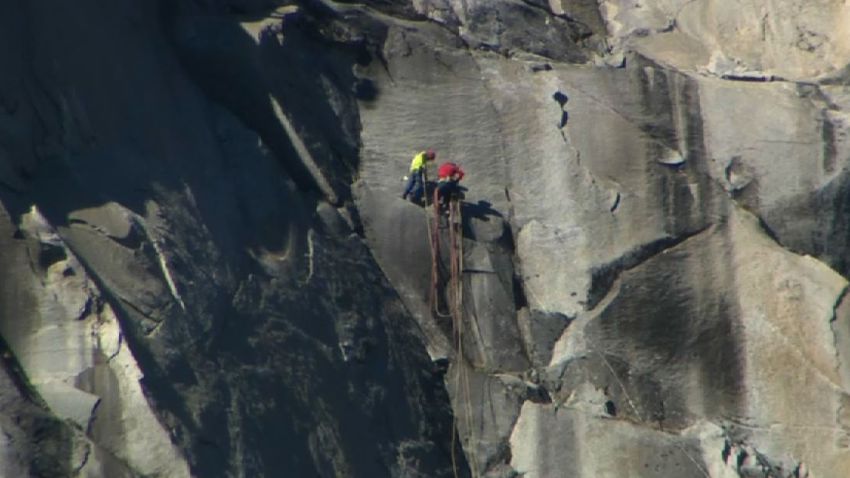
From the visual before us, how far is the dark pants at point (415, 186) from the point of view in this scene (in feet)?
61.8

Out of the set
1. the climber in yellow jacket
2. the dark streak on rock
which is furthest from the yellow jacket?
the dark streak on rock

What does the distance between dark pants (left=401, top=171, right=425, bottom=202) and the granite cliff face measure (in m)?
0.12

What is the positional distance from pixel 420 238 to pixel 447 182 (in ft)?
1.63

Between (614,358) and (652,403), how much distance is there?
46cm

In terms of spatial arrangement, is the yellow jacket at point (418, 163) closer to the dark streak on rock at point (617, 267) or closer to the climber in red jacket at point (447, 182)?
the climber in red jacket at point (447, 182)

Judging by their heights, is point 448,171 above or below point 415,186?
above

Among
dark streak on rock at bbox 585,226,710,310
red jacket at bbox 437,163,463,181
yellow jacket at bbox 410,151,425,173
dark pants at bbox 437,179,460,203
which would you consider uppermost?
yellow jacket at bbox 410,151,425,173

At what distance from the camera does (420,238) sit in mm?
18703

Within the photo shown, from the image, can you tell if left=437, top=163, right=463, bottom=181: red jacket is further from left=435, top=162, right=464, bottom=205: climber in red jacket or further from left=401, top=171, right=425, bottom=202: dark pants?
left=401, top=171, right=425, bottom=202: dark pants

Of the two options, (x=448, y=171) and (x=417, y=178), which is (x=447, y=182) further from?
(x=417, y=178)

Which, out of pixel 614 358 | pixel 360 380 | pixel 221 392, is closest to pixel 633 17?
pixel 614 358

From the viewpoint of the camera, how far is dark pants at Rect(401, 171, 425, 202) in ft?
61.8

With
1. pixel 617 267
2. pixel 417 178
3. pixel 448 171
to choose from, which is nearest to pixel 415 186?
pixel 417 178

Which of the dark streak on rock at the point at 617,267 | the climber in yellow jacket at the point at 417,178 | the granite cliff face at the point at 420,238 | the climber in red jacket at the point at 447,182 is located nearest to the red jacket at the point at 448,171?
the climber in red jacket at the point at 447,182
